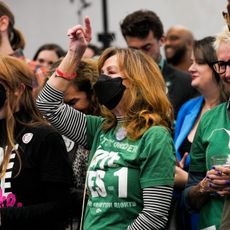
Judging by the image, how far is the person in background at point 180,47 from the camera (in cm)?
769

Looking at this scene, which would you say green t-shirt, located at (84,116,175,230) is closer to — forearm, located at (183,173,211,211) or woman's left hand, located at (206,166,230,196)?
forearm, located at (183,173,211,211)

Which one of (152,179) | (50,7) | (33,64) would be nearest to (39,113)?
(152,179)

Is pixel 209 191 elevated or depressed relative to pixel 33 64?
depressed

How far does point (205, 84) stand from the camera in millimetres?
5035

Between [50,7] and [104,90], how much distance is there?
4.90 metres

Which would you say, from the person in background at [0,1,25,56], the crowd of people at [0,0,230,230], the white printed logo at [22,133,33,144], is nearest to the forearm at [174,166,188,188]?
the crowd of people at [0,0,230,230]

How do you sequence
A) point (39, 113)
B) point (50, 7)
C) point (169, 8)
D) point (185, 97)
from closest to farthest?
point (39, 113), point (185, 97), point (169, 8), point (50, 7)

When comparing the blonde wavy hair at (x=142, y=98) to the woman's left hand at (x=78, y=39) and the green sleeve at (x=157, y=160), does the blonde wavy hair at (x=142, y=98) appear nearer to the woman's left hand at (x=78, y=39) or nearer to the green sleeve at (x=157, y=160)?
the green sleeve at (x=157, y=160)

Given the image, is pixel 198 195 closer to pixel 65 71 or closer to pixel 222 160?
pixel 222 160

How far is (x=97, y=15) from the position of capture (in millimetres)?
8625

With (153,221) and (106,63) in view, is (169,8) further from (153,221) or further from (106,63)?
(153,221)

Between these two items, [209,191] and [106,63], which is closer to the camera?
[209,191]

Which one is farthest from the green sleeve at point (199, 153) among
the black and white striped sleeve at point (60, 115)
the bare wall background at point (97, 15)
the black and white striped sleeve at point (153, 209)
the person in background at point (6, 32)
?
the bare wall background at point (97, 15)

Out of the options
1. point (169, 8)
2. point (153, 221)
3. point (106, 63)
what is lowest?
point (153, 221)
